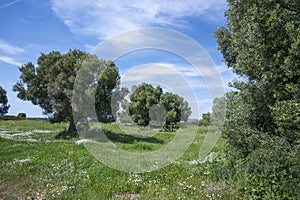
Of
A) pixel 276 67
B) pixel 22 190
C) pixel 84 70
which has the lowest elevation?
pixel 22 190

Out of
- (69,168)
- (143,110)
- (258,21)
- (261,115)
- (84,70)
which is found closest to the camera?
(258,21)

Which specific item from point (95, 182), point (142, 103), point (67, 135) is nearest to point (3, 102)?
point (142, 103)

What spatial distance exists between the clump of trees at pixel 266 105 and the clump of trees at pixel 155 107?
4223 cm

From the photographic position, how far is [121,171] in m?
11.3

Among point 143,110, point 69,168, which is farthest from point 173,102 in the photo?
point 69,168

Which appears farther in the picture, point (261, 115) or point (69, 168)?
point (69, 168)

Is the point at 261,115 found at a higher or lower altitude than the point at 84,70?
lower

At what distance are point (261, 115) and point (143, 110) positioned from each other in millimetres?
46913

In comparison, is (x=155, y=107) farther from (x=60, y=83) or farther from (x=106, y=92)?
(x=60, y=83)

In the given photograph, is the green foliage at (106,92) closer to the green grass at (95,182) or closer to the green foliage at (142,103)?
the green grass at (95,182)

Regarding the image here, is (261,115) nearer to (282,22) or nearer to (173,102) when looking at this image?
(282,22)

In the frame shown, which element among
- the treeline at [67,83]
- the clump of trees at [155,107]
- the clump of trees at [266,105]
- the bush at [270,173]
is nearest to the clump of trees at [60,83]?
the treeline at [67,83]

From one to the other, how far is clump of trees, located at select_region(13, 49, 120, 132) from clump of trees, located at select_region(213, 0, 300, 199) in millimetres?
18545

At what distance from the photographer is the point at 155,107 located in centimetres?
5997
